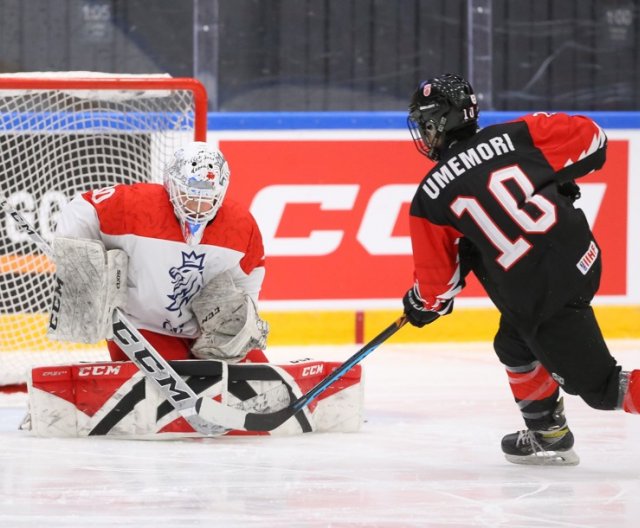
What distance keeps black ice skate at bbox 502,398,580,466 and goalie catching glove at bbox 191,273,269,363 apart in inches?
30.6

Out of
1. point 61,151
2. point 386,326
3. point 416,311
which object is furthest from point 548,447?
point 386,326

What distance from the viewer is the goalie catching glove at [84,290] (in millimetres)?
3227

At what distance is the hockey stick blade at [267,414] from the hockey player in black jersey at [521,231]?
0.25 meters

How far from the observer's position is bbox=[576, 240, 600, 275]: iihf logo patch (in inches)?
115

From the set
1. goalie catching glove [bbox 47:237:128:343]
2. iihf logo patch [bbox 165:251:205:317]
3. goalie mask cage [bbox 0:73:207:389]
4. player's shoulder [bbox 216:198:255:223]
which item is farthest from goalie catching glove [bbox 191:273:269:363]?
goalie mask cage [bbox 0:73:207:389]

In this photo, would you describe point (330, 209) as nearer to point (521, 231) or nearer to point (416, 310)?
point (416, 310)

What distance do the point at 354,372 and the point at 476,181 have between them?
809 mm

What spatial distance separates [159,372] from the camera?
328cm

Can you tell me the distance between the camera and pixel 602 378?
9.52ft

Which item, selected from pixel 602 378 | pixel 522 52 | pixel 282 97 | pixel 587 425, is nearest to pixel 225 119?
pixel 282 97

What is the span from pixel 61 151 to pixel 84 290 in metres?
1.04

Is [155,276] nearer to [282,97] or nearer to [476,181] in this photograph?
[476,181]

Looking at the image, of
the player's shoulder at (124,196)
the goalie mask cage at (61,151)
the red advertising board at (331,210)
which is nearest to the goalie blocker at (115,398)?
the player's shoulder at (124,196)

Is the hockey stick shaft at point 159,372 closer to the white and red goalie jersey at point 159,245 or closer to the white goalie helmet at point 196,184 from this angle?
the white and red goalie jersey at point 159,245
